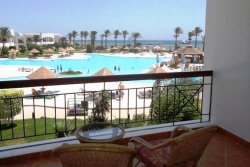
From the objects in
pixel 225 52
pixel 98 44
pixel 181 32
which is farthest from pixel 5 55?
pixel 225 52

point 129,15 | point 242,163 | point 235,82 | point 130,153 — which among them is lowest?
point 242,163

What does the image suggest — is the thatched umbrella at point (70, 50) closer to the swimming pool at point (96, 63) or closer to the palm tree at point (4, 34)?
the swimming pool at point (96, 63)

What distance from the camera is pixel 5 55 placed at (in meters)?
22.4

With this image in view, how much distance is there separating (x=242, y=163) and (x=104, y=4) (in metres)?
29.0

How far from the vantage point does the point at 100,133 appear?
7.63 feet

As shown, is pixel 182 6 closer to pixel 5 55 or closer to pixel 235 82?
pixel 5 55

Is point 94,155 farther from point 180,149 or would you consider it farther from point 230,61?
point 230,61

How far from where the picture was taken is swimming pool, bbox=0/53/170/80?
23.5 metres

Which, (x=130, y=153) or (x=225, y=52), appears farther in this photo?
(x=225, y=52)

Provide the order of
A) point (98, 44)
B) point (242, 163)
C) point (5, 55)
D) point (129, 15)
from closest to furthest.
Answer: point (242, 163) → point (5, 55) → point (98, 44) → point (129, 15)

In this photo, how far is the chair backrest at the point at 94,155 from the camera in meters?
1.42

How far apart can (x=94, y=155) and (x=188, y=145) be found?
2.31 feet

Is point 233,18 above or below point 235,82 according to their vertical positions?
above

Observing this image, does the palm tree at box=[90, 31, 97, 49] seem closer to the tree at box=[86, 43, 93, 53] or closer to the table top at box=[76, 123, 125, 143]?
the tree at box=[86, 43, 93, 53]
